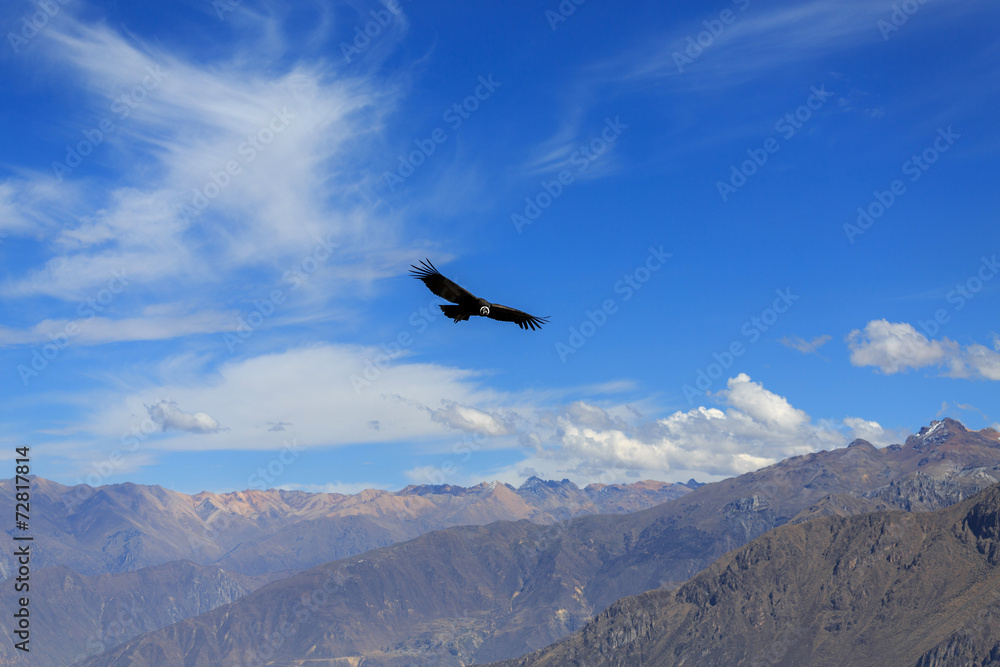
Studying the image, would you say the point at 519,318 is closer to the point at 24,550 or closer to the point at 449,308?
the point at 449,308

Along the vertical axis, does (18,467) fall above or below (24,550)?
above

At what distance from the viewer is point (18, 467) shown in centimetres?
10069

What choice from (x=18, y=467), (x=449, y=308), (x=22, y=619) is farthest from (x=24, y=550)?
(x=449, y=308)

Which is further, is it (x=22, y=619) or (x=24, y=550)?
(x=22, y=619)

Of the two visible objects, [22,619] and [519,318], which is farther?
[22,619]

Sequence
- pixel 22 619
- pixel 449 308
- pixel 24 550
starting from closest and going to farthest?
1. pixel 449 308
2. pixel 24 550
3. pixel 22 619

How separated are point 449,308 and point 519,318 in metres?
3.77

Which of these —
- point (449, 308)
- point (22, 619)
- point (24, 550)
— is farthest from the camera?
point (22, 619)

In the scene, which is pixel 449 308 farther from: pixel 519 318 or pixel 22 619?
pixel 22 619

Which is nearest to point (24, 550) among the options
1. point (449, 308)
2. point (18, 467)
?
point (18, 467)

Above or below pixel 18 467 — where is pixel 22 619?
below

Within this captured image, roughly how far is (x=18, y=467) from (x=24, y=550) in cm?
1072

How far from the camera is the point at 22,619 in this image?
11144 cm

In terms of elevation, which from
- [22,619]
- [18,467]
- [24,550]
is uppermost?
[18,467]
